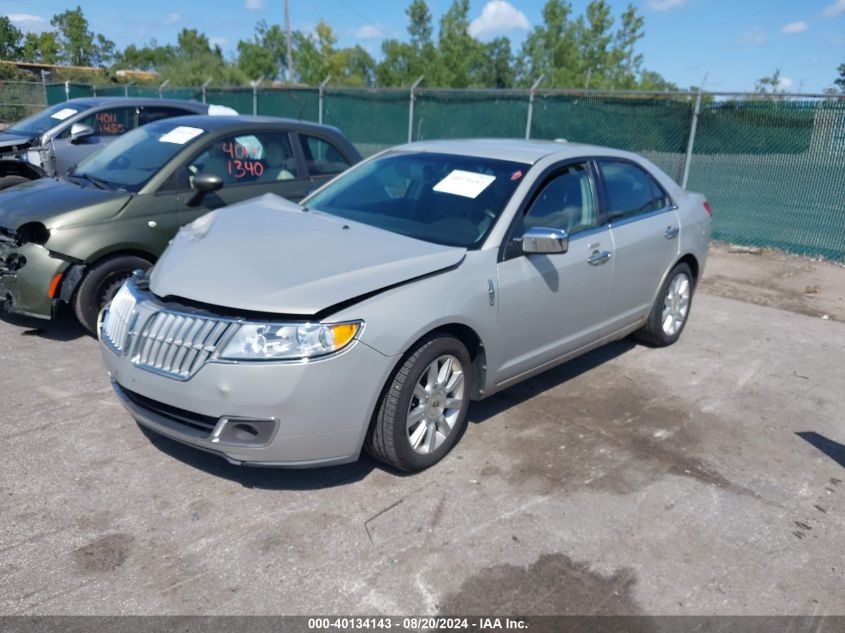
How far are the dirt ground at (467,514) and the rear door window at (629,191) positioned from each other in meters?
1.33

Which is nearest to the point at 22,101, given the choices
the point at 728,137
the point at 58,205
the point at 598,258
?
the point at 58,205

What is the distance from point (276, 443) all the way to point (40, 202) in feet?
11.1

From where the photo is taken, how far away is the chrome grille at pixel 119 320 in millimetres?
3545

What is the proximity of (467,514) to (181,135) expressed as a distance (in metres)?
4.36

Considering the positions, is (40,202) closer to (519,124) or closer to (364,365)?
(364,365)

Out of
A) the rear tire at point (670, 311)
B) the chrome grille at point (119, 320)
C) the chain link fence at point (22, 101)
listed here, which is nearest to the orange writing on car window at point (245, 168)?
the chrome grille at point (119, 320)

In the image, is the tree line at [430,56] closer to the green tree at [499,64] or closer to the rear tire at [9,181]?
the green tree at [499,64]

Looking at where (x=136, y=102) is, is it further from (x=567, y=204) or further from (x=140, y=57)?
(x=140, y=57)

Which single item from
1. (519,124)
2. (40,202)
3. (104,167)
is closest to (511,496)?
(40,202)

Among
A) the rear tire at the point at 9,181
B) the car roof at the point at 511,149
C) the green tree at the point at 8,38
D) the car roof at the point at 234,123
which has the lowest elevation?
the rear tire at the point at 9,181

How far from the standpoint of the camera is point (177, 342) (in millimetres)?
3279

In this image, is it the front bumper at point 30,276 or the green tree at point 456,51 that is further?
the green tree at point 456,51

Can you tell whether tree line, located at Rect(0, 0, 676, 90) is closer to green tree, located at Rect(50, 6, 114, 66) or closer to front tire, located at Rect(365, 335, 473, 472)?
green tree, located at Rect(50, 6, 114, 66)

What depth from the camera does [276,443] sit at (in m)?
3.22
